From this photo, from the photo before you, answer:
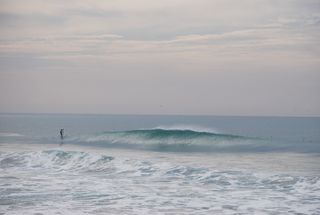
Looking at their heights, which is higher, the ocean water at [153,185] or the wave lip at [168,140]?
the wave lip at [168,140]

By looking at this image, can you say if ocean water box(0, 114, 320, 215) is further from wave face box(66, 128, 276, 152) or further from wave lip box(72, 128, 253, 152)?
wave lip box(72, 128, 253, 152)

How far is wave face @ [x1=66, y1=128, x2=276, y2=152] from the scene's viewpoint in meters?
32.5

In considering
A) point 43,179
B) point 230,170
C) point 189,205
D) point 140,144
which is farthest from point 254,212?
point 140,144

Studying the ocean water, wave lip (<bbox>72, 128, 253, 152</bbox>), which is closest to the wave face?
wave lip (<bbox>72, 128, 253, 152</bbox>)

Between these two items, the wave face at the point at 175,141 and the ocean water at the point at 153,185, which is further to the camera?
the wave face at the point at 175,141

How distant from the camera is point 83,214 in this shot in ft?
36.5

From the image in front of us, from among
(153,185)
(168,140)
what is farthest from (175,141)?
(153,185)

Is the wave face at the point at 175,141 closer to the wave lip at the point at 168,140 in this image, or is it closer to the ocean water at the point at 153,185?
the wave lip at the point at 168,140

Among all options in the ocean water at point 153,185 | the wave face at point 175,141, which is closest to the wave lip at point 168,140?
the wave face at point 175,141

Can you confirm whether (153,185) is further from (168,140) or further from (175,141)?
(168,140)

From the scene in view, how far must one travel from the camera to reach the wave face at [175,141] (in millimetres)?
32469

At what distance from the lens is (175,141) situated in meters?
37.2

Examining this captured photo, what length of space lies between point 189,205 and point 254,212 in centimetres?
176

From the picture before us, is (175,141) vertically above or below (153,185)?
above
